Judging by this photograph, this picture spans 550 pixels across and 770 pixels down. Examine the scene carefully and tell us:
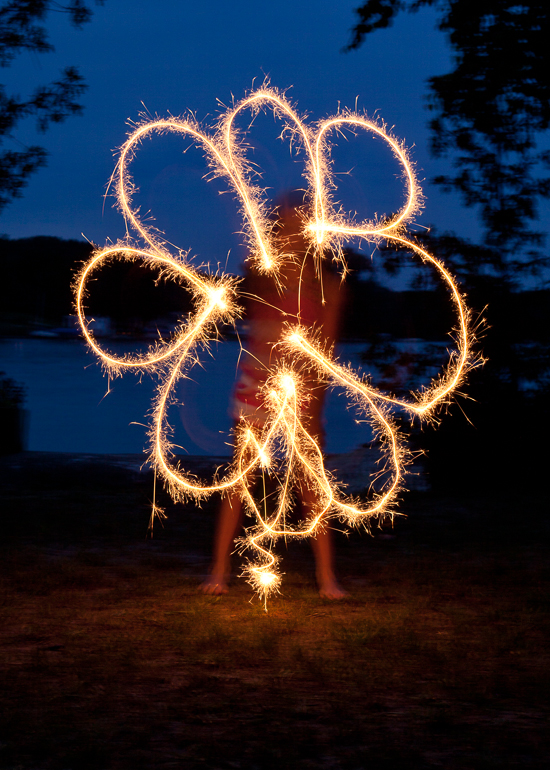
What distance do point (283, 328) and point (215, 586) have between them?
4.83 ft

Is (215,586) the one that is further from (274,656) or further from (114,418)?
(114,418)

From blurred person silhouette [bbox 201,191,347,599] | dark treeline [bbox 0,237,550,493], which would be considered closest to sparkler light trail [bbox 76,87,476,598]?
blurred person silhouette [bbox 201,191,347,599]

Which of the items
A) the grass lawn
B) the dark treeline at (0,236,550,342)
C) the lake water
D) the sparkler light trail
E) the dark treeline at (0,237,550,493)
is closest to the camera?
the grass lawn

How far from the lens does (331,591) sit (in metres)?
4.05

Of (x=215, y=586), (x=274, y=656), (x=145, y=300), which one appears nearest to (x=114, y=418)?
(x=145, y=300)

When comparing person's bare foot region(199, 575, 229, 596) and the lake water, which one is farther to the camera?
the lake water

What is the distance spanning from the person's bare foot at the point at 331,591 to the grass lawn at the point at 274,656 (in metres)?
0.09

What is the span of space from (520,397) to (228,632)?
15.6ft

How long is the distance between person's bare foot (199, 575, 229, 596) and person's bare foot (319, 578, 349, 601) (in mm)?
532

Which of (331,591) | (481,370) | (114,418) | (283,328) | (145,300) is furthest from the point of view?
(114,418)

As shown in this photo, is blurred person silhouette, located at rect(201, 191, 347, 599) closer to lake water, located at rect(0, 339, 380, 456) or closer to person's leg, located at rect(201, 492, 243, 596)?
person's leg, located at rect(201, 492, 243, 596)

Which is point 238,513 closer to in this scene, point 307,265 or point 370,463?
point 307,265

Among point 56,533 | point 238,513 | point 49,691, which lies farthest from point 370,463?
point 49,691

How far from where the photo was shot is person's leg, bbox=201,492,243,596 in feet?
13.3
